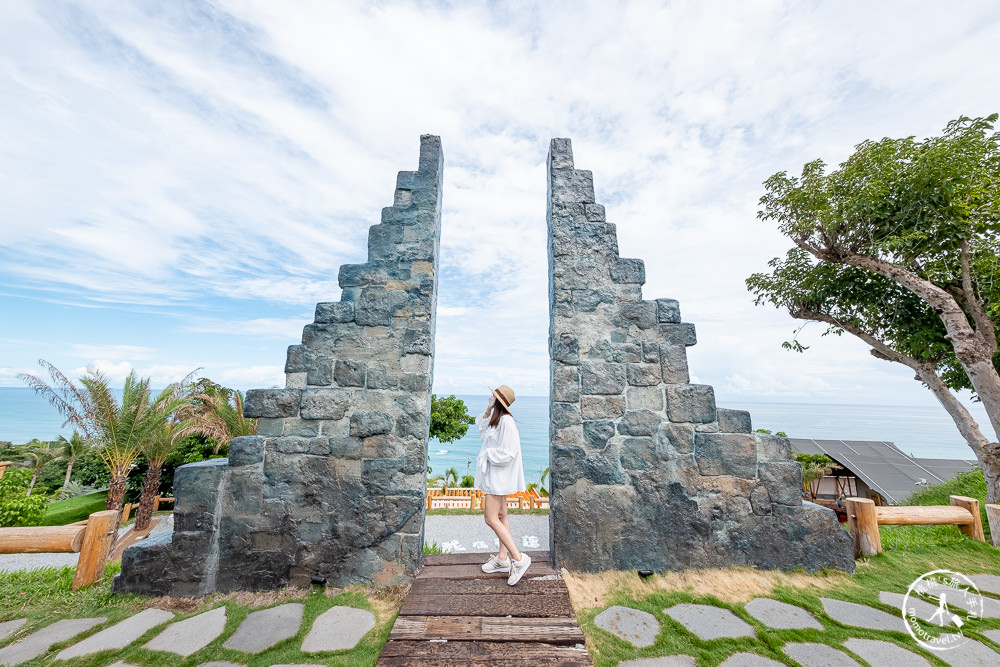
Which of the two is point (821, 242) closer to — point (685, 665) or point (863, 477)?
point (685, 665)

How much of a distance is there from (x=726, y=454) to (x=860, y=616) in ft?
4.87

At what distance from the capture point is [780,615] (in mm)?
3160

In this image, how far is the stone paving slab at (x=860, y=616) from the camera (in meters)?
3.01

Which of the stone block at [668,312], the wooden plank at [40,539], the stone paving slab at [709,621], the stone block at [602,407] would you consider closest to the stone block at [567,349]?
the stone block at [602,407]

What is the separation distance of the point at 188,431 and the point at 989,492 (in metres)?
20.1

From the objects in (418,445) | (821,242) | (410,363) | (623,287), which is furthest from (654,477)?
(821,242)

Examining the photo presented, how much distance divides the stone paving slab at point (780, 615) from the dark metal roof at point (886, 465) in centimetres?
1121

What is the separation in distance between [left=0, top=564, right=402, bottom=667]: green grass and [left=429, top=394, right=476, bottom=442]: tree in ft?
41.7

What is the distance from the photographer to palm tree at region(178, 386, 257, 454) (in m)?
12.2

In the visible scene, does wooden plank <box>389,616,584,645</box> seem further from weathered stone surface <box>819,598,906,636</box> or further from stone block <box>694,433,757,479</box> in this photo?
weathered stone surface <box>819,598,906,636</box>

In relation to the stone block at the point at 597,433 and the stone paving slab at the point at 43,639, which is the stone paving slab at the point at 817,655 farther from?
the stone paving slab at the point at 43,639

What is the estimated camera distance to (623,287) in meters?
4.23

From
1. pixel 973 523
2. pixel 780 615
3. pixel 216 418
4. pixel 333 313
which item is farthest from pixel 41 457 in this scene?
pixel 973 523

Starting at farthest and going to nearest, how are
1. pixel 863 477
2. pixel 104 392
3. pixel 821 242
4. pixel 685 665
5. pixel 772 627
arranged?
pixel 863 477 < pixel 104 392 < pixel 821 242 < pixel 772 627 < pixel 685 665
